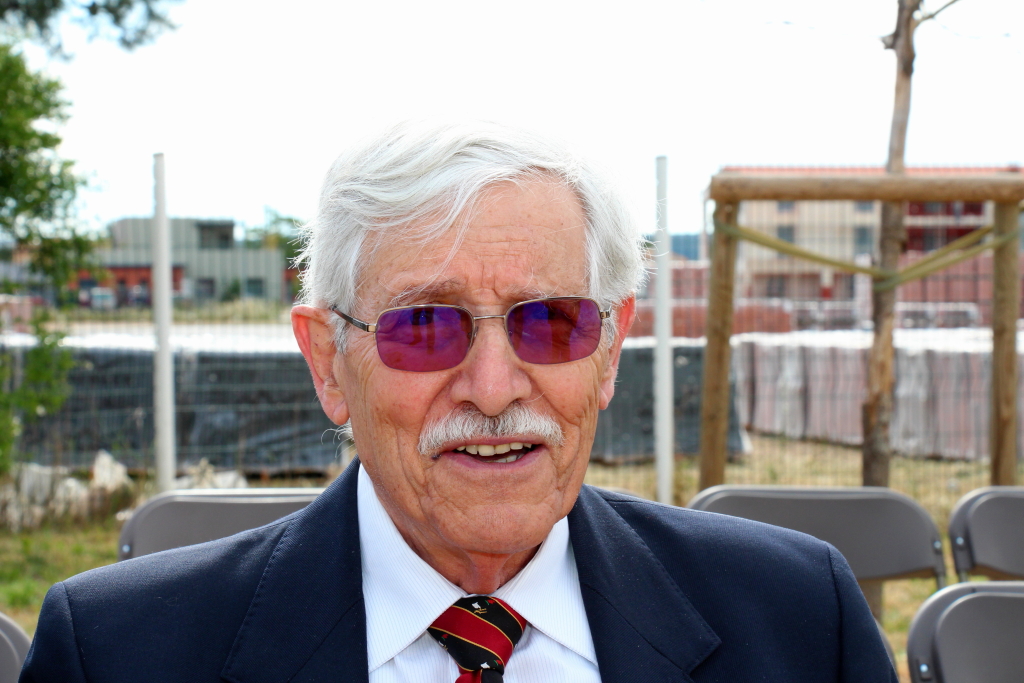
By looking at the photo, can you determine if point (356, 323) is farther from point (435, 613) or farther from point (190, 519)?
point (190, 519)

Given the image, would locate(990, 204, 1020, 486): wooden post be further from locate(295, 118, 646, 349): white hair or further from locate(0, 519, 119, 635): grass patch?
locate(0, 519, 119, 635): grass patch

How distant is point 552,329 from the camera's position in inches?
55.9

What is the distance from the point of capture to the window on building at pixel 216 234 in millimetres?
5668

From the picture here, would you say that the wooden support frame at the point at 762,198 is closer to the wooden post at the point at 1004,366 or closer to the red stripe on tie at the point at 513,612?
the wooden post at the point at 1004,366

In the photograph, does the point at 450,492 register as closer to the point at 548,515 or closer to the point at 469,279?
the point at 548,515

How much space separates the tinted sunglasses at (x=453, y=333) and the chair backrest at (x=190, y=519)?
51.7 inches

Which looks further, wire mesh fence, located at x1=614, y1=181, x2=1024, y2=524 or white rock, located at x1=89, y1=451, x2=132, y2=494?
wire mesh fence, located at x1=614, y1=181, x2=1024, y2=524

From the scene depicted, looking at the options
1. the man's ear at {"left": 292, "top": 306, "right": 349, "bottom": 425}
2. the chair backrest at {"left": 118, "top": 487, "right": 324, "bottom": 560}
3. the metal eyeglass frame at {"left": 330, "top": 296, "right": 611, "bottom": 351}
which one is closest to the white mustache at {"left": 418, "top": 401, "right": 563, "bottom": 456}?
the metal eyeglass frame at {"left": 330, "top": 296, "right": 611, "bottom": 351}

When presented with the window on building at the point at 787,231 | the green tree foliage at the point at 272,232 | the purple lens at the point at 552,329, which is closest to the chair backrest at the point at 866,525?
the purple lens at the point at 552,329

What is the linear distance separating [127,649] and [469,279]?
84cm

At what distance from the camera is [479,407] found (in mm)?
1385

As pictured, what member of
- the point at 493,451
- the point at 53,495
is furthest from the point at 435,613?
the point at 53,495

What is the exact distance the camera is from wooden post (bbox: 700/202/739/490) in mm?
3568

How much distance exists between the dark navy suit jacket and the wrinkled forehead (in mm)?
481
